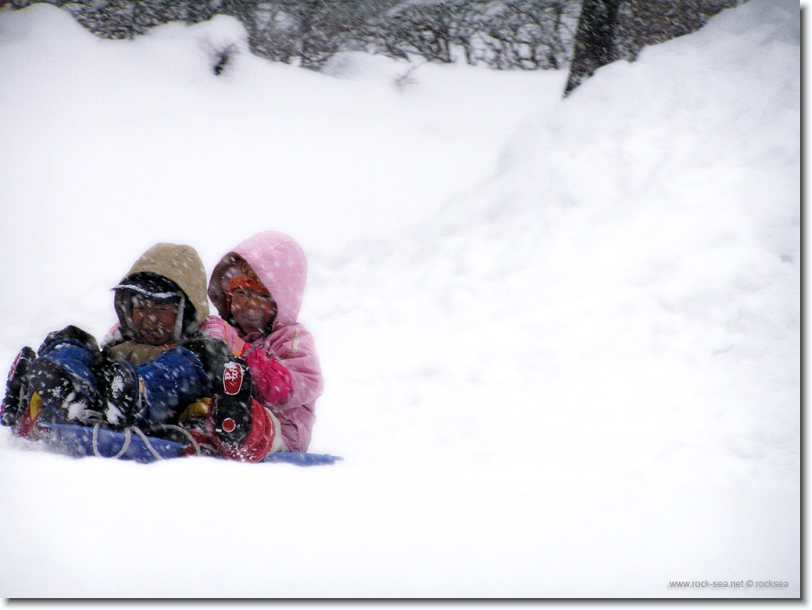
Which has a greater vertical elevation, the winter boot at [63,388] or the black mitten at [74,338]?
the black mitten at [74,338]

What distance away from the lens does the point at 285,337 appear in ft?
6.88

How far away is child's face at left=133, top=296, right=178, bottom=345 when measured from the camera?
6.80ft

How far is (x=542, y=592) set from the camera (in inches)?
51.8

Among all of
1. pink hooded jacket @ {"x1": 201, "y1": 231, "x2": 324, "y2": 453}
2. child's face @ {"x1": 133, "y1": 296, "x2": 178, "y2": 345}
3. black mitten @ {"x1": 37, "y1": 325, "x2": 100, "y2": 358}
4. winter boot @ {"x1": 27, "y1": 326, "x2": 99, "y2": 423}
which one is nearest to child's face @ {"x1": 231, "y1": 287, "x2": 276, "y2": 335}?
pink hooded jacket @ {"x1": 201, "y1": 231, "x2": 324, "y2": 453}

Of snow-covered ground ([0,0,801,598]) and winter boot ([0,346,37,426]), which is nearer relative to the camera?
snow-covered ground ([0,0,801,598])

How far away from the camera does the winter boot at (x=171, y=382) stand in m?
1.78

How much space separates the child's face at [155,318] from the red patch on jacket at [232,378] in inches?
19.2

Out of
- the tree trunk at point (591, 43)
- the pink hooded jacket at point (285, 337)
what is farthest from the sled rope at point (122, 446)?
the tree trunk at point (591, 43)

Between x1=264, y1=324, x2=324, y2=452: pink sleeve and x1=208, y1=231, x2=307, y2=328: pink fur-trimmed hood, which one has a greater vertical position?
x1=208, y1=231, x2=307, y2=328: pink fur-trimmed hood

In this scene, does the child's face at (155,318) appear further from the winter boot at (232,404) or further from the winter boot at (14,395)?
the winter boot at (232,404)

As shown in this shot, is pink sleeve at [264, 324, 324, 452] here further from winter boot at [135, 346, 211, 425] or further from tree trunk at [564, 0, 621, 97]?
tree trunk at [564, 0, 621, 97]

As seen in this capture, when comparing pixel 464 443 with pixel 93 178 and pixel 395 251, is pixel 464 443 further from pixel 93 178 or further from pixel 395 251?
pixel 93 178

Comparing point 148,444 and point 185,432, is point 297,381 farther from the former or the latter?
point 148,444

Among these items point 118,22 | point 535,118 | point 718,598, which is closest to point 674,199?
point 535,118
